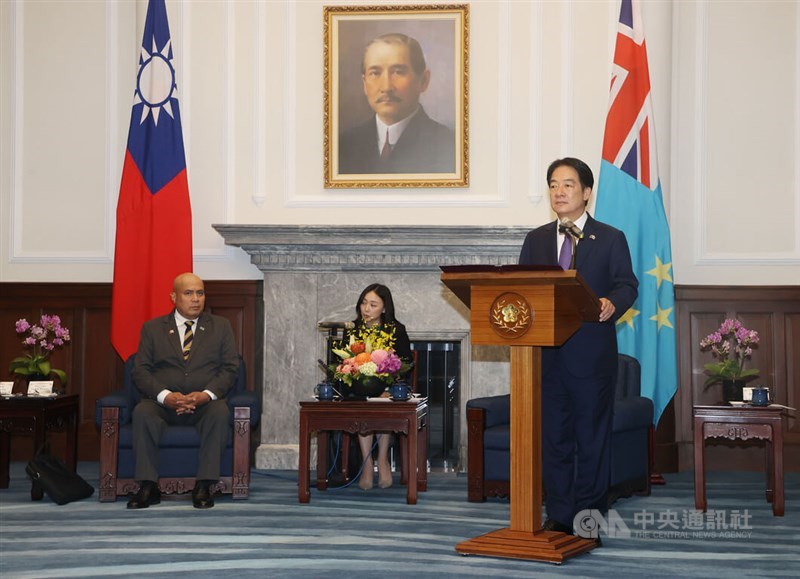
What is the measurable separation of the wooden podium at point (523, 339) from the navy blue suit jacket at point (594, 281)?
29 cm

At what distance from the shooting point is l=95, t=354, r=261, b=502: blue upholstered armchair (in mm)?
5680

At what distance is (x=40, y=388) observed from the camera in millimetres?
6148

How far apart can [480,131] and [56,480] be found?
12.4 ft

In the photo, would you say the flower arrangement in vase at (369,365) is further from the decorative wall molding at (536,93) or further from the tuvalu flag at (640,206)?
the decorative wall molding at (536,93)

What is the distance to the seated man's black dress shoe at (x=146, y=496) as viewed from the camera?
547cm

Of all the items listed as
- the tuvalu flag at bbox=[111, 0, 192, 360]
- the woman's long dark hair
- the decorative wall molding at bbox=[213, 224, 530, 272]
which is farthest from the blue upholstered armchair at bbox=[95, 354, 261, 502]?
the decorative wall molding at bbox=[213, 224, 530, 272]

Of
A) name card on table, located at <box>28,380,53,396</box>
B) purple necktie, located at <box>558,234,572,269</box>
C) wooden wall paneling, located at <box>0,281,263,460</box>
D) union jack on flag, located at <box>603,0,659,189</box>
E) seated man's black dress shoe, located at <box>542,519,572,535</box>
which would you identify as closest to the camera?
seated man's black dress shoe, located at <box>542,519,572,535</box>

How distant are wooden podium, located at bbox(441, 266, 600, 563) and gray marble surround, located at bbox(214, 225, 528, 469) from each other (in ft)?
10.0

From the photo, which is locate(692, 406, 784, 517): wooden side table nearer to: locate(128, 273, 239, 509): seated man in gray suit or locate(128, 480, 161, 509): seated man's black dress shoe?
locate(128, 273, 239, 509): seated man in gray suit

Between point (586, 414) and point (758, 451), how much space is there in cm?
345

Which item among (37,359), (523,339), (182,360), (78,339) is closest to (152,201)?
(78,339)

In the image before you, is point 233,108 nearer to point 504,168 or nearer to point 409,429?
point 504,168

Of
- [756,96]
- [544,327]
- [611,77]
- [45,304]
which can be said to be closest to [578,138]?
[611,77]

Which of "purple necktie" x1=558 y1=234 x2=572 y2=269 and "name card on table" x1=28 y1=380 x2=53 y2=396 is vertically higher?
"purple necktie" x1=558 y1=234 x2=572 y2=269
